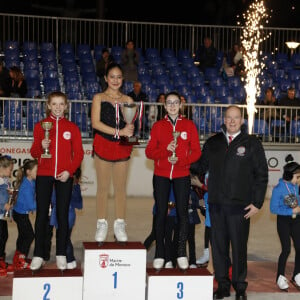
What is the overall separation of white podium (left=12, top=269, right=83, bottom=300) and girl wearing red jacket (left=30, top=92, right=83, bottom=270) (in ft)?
1.30

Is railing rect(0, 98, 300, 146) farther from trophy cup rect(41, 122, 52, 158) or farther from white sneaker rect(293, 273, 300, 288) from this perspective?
trophy cup rect(41, 122, 52, 158)

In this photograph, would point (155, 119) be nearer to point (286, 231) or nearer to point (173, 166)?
point (286, 231)

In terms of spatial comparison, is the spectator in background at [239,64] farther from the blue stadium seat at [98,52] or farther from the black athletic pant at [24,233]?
the black athletic pant at [24,233]

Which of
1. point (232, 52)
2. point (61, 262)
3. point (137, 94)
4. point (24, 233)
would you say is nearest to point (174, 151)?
point (61, 262)

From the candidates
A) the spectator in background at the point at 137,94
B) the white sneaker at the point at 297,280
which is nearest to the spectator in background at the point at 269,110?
the spectator in background at the point at 137,94

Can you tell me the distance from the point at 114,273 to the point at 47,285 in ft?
2.25

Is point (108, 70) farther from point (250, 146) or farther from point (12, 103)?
point (12, 103)

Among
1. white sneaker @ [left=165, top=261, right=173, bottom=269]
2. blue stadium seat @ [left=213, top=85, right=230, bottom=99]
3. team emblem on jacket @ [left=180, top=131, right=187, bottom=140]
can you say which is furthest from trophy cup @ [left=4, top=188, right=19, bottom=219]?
blue stadium seat @ [left=213, top=85, right=230, bottom=99]

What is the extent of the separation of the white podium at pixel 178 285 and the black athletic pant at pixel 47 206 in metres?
0.99

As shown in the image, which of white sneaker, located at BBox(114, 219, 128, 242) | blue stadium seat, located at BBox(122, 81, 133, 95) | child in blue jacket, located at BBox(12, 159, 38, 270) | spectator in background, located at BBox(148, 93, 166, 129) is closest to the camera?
white sneaker, located at BBox(114, 219, 128, 242)

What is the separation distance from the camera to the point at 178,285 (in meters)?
7.45

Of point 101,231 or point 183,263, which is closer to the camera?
point 183,263

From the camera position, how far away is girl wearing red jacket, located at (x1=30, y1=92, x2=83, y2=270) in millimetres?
7762

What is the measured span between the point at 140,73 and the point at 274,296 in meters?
11.5
